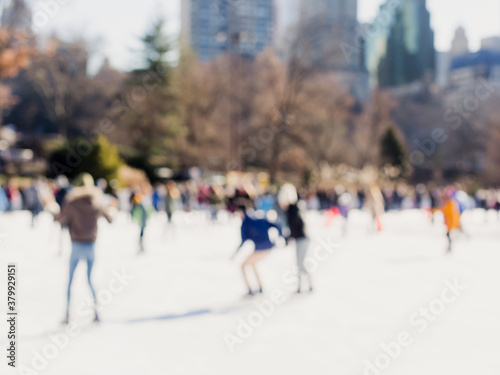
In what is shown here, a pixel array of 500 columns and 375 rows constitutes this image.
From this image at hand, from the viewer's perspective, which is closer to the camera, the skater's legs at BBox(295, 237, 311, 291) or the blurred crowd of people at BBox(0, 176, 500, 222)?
the skater's legs at BBox(295, 237, 311, 291)

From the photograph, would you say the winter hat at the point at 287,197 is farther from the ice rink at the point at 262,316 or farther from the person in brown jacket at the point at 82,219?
the person in brown jacket at the point at 82,219

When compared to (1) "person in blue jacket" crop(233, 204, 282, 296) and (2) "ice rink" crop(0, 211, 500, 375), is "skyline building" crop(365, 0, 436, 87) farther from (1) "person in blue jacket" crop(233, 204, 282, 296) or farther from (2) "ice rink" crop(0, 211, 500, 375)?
(1) "person in blue jacket" crop(233, 204, 282, 296)

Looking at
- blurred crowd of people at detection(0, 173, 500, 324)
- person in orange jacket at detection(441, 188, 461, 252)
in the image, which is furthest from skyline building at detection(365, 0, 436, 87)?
person in orange jacket at detection(441, 188, 461, 252)

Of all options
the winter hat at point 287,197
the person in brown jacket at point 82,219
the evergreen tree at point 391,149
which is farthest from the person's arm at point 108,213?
the evergreen tree at point 391,149

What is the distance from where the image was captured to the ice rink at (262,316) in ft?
14.6

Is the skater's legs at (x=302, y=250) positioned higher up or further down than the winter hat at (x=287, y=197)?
further down

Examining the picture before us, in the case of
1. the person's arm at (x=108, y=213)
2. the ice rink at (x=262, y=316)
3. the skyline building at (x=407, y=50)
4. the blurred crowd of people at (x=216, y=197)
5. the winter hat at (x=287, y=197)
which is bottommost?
the ice rink at (x=262, y=316)

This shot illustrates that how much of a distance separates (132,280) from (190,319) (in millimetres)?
2621

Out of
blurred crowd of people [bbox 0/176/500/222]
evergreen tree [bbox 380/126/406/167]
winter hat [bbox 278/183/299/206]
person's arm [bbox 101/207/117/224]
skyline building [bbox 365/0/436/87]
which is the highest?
skyline building [bbox 365/0/436/87]

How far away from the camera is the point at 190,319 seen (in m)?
5.92

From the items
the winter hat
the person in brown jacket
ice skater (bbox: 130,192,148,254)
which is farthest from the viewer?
ice skater (bbox: 130,192,148,254)

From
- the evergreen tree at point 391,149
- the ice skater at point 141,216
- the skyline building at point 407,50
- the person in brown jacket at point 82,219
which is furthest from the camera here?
the skyline building at point 407,50

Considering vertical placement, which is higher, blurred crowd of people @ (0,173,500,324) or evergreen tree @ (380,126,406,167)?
evergreen tree @ (380,126,406,167)

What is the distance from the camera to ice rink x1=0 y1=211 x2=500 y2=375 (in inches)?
175
